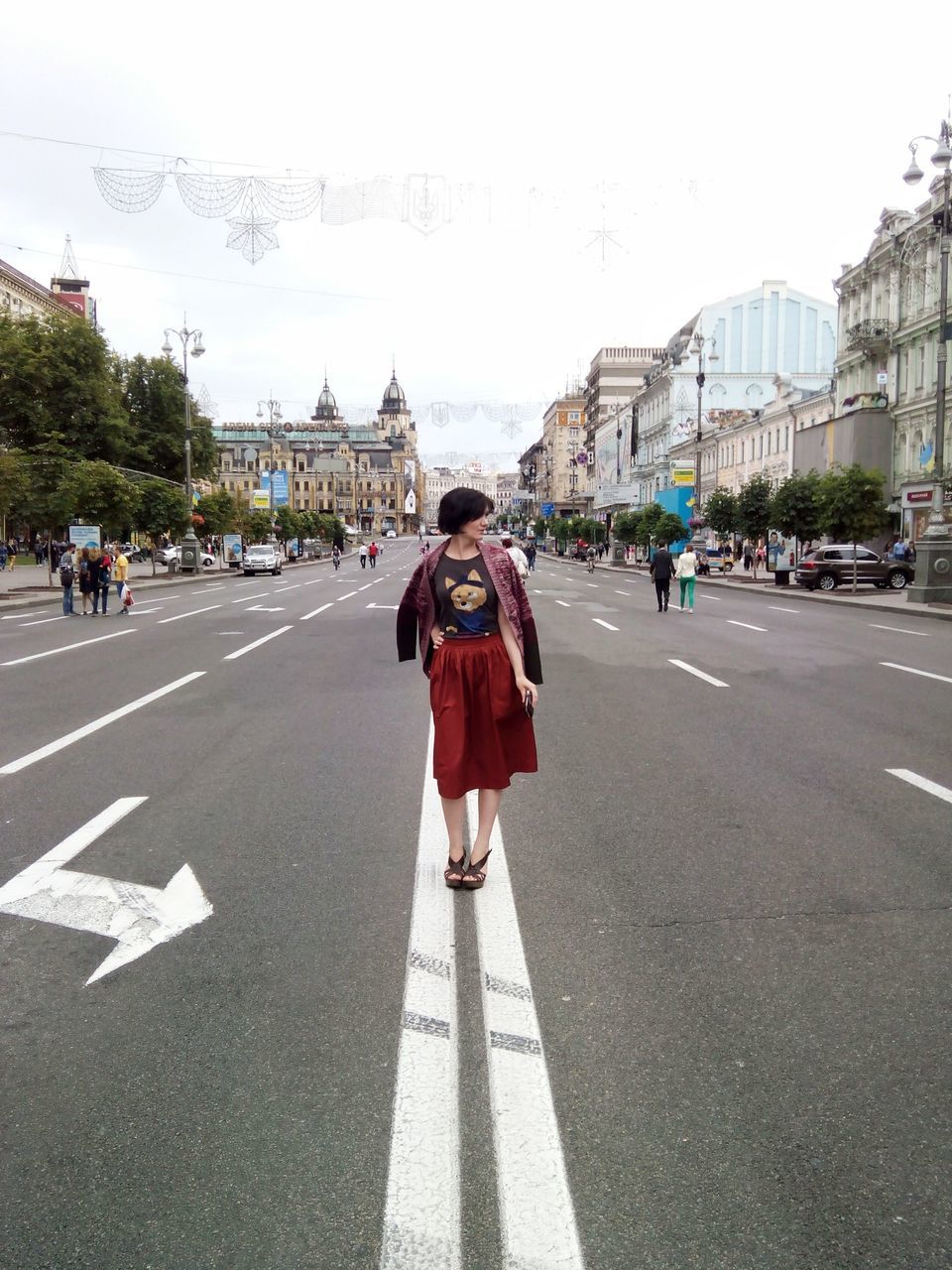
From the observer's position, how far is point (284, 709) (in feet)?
33.0

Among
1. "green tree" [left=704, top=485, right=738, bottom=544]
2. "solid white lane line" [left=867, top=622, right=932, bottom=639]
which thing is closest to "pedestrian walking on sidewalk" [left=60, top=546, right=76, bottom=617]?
"solid white lane line" [left=867, top=622, right=932, bottom=639]

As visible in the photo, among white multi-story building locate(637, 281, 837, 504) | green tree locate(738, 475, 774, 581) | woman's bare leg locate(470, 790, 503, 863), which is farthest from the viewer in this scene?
white multi-story building locate(637, 281, 837, 504)

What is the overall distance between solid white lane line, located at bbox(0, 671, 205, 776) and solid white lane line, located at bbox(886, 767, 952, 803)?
6.17 metres

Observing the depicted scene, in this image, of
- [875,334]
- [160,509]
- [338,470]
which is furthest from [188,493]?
[338,470]

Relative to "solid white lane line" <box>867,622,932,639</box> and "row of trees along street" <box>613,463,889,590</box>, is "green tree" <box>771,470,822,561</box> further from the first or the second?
"solid white lane line" <box>867,622,932,639</box>

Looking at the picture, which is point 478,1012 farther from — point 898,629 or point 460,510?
point 898,629

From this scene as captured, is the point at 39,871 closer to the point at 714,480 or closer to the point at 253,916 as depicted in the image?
the point at 253,916

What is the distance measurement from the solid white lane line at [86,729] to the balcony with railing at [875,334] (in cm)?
4352

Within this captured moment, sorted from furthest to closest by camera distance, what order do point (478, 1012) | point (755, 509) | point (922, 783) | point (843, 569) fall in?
1. point (755, 509)
2. point (843, 569)
3. point (922, 783)
4. point (478, 1012)

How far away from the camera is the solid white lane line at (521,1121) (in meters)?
2.39

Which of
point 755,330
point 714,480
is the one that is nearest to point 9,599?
point 714,480

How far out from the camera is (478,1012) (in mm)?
3508

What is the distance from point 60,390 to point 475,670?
181 feet

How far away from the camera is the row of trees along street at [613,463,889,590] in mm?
34812
